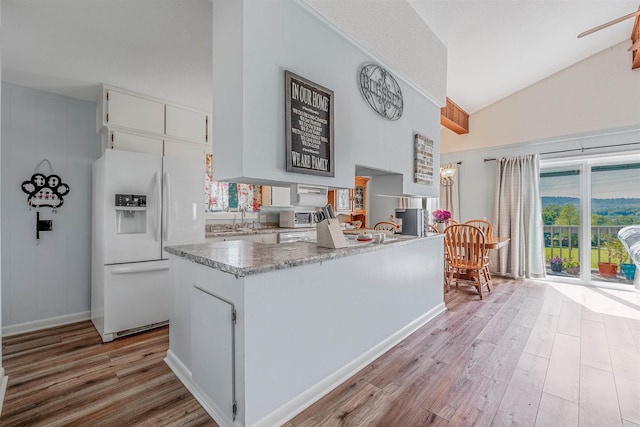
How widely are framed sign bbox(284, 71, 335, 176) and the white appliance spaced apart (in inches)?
66.1

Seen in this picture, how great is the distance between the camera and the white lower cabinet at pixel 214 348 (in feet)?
4.69

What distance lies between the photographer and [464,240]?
3895 millimetres

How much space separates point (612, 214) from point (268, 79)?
18.4ft

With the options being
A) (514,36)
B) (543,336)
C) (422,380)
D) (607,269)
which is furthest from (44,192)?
(607,269)

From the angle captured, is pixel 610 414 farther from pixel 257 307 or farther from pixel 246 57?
pixel 246 57

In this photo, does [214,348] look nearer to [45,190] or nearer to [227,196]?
[45,190]

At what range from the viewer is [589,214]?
451 centimetres

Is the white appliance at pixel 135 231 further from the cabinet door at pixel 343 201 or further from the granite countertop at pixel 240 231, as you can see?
the cabinet door at pixel 343 201

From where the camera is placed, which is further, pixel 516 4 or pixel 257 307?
pixel 516 4

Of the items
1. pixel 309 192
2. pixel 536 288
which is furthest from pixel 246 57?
pixel 536 288

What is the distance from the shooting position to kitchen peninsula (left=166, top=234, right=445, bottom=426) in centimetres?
141

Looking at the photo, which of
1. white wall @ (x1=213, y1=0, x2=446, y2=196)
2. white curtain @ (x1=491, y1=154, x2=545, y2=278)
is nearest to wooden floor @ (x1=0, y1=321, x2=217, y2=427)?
white wall @ (x1=213, y1=0, x2=446, y2=196)

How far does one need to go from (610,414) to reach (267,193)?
4095 mm

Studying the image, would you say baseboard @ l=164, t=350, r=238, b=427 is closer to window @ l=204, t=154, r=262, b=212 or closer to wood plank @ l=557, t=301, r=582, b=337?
window @ l=204, t=154, r=262, b=212
